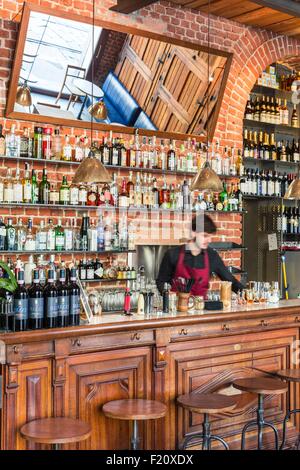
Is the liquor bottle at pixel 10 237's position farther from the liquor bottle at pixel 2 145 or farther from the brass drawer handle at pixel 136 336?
the brass drawer handle at pixel 136 336

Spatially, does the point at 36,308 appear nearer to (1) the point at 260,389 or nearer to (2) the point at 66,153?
(1) the point at 260,389

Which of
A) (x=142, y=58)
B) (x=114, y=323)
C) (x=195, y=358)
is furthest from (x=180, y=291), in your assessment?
(x=142, y=58)

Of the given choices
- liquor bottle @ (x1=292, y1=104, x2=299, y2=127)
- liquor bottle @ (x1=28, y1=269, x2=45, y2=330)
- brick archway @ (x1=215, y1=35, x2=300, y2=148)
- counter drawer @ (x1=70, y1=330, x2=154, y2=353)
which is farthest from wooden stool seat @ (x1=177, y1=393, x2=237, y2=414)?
liquor bottle @ (x1=292, y1=104, x2=299, y2=127)

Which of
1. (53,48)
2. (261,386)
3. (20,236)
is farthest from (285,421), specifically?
(53,48)

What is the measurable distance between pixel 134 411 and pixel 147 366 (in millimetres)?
651

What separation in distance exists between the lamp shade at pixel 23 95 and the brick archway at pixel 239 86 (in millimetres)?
2380

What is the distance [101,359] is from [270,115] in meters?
5.24

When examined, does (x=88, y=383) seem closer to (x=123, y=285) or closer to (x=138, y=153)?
(x=123, y=285)

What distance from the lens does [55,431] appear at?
322cm

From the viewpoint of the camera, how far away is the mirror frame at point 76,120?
5664 millimetres

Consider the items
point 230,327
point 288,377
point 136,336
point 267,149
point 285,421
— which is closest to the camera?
point 136,336

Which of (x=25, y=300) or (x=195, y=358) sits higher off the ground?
(x=25, y=300)

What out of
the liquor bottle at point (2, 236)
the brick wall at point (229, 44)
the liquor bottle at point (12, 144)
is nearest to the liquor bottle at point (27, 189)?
the liquor bottle at point (12, 144)
